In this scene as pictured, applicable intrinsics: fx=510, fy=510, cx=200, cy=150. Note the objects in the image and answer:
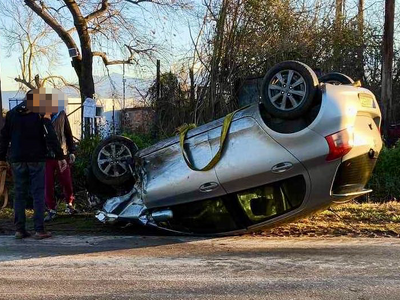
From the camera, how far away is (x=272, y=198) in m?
5.71

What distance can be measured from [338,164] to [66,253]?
10.0 ft

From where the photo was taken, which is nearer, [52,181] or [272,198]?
[272,198]

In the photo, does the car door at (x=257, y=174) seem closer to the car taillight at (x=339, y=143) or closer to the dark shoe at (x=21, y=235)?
the car taillight at (x=339, y=143)

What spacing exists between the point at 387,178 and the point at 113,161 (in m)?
6.16

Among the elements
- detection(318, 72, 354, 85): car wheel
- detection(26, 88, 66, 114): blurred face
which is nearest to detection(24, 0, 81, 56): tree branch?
detection(26, 88, 66, 114): blurred face

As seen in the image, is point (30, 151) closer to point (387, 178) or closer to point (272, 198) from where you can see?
point (272, 198)

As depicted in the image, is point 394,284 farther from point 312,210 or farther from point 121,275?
point 121,275

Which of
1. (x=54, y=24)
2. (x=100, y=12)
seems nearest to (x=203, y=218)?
(x=54, y=24)

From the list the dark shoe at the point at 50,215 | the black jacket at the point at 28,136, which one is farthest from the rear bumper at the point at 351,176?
the dark shoe at the point at 50,215

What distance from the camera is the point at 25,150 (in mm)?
6117

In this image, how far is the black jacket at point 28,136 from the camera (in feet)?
20.1

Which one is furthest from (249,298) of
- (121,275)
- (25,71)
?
(25,71)

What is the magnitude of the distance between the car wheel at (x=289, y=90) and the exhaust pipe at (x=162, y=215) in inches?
64.3

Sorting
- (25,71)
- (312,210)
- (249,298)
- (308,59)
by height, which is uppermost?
(25,71)
